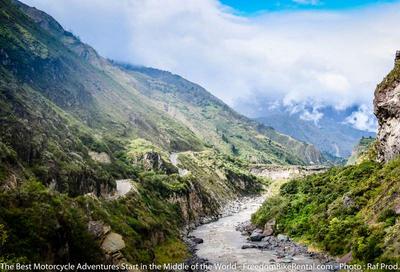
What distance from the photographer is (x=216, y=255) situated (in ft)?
297

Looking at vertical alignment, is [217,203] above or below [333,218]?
below

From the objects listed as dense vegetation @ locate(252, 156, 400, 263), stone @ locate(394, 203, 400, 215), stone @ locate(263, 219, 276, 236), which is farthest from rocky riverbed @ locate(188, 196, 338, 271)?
stone @ locate(394, 203, 400, 215)

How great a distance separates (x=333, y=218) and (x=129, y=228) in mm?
40367

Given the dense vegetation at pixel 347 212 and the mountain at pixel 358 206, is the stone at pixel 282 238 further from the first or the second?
the mountain at pixel 358 206

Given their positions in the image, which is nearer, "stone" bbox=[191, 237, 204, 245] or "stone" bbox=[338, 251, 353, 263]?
"stone" bbox=[338, 251, 353, 263]

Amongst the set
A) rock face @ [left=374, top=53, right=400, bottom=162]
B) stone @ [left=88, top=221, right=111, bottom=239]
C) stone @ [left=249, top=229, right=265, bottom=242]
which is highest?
rock face @ [left=374, top=53, right=400, bottom=162]

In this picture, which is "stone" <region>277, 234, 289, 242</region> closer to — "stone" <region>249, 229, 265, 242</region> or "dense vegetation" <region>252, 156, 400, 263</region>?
"dense vegetation" <region>252, 156, 400, 263</region>

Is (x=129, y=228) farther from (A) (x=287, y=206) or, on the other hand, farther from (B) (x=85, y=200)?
(A) (x=287, y=206)

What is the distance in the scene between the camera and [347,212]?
88875 mm

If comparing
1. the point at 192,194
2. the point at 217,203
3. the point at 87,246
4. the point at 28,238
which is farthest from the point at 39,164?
the point at 217,203

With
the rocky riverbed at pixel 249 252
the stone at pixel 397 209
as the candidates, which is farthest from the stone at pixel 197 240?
the stone at pixel 397 209

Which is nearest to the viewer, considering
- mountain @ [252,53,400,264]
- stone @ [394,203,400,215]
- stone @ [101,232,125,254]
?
stone @ [101,232,125,254]

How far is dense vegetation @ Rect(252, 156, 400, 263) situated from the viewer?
217ft

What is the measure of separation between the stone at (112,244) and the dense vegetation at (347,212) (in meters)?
33.7
